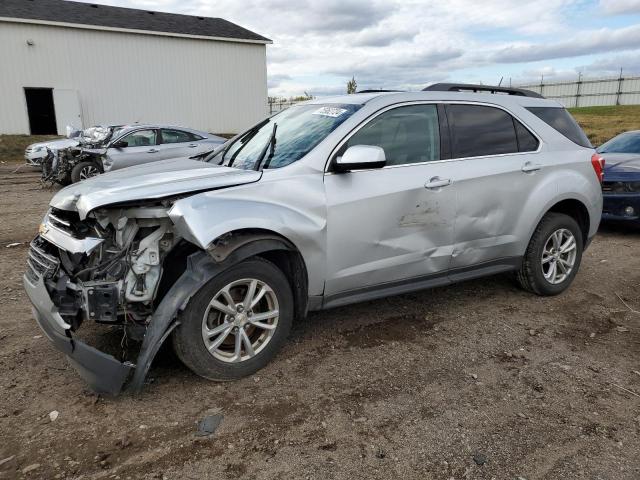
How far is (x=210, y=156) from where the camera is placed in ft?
14.3

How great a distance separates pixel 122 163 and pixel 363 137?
334 inches

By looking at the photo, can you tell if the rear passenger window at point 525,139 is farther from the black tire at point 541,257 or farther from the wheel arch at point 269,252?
the wheel arch at point 269,252

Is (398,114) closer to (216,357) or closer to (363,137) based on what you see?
(363,137)

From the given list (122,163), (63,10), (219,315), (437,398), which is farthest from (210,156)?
(63,10)

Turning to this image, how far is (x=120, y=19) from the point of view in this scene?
24547mm

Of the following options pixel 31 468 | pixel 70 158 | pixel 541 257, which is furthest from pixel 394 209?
pixel 70 158

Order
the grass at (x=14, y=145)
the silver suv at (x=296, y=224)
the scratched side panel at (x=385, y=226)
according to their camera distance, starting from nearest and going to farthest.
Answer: the silver suv at (x=296, y=224) → the scratched side panel at (x=385, y=226) → the grass at (x=14, y=145)

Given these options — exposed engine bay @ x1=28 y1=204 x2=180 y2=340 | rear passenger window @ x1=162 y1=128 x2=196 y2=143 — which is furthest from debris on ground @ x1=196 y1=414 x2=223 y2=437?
rear passenger window @ x1=162 y1=128 x2=196 y2=143

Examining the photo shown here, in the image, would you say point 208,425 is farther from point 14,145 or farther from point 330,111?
point 14,145

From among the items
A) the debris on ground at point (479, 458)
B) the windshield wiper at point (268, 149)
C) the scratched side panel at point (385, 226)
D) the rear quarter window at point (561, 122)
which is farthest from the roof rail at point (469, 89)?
the debris on ground at point (479, 458)

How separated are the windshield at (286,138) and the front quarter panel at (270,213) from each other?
277mm

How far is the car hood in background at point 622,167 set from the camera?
23.8ft

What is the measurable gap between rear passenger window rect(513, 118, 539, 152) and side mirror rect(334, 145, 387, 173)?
176 centimetres

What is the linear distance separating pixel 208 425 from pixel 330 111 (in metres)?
2.43
